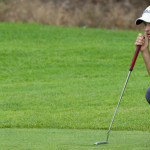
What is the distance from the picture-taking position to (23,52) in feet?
48.4

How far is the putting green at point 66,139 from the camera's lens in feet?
16.9

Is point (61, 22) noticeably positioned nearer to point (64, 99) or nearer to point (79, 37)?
point (79, 37)

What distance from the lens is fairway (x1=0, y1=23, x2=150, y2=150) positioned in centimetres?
592

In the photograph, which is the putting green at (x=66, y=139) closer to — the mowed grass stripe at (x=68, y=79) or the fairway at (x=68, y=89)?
the fairway at (x=68, y=89)

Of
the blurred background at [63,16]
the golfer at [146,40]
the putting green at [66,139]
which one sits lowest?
the blurred background at [63,16]

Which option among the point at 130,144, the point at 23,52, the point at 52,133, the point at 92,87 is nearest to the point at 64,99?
the point at 92,87

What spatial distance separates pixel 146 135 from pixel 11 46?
9.84 m

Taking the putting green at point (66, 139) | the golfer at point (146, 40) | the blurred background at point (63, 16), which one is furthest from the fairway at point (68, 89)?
the blurred background at point (63, 16)

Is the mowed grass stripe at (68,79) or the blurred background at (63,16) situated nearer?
the mowed grass stripe at (68,79)

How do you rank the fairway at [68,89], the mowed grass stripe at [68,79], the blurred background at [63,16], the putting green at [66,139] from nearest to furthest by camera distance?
1. the putting green at [66,139]
2. the fairway at [68,89]
3. the mowed grass stripe at [68,79]
4. the blurred background at [63,16]

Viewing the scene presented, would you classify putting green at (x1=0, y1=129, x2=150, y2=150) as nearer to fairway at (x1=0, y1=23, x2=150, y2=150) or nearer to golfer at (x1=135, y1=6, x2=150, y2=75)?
fairway at (x1=0, y1=23, x2=150, y2=150)

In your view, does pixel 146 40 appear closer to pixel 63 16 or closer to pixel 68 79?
pixel 68 79

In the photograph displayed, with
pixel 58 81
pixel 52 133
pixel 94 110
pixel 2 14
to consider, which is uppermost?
pixel 52 133

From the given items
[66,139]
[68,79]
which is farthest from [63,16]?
[66,139]
